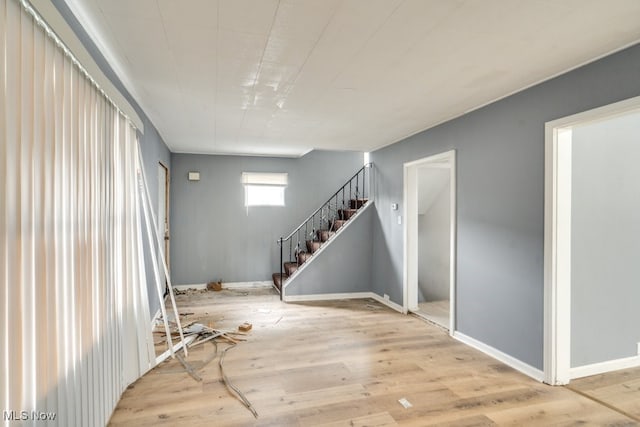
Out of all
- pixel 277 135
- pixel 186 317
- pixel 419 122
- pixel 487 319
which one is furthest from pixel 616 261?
pixel 186 317

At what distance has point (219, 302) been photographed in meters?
5.46

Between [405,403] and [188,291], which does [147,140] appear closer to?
[188,291]

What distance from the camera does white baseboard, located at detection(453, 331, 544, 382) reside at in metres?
2.90

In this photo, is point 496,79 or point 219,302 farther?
→ point 219,302

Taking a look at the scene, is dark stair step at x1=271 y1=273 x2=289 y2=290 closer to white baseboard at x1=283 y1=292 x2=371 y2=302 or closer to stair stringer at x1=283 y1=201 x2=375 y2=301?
stair stringer at x1=283 y1=201 x2=375 y2=301

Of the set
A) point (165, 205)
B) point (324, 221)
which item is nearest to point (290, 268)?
point (324, 221)

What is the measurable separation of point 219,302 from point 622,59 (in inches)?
215

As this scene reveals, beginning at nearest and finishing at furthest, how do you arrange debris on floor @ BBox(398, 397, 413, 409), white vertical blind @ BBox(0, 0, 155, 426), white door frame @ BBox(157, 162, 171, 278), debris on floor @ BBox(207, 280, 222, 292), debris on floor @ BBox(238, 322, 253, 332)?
white vertical blind @ BBox(0, 0, 155, 426) < debris on floor @ BBox(398, 397, 413, 409) < debris on floor @ BBox(238, 322, 253, 332) < white door frame @ BBox(157, 162, 171, 278) < debris on floor @ BBox(207, 280, 222, 292)

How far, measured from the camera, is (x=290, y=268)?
20.0ft

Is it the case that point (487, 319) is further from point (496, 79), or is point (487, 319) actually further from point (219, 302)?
point (219, 302)

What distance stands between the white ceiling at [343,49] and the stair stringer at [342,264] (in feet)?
8.25

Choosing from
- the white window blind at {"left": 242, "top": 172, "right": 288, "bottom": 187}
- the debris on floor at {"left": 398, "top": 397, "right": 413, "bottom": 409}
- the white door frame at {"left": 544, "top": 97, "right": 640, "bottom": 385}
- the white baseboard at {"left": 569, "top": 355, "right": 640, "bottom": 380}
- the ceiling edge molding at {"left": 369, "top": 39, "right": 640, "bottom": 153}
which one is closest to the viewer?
the ceiling edge molding at {"left": 369, "top": 39, "right": 640, "bottom": 153}

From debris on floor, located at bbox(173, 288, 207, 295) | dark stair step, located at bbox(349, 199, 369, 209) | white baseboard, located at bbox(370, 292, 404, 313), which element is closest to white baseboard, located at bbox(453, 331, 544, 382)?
white baseboard, located at bbox(370, 292, 404, 313)

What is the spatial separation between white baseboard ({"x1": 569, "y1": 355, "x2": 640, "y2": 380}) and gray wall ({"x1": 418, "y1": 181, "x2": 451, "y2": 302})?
2.90m
